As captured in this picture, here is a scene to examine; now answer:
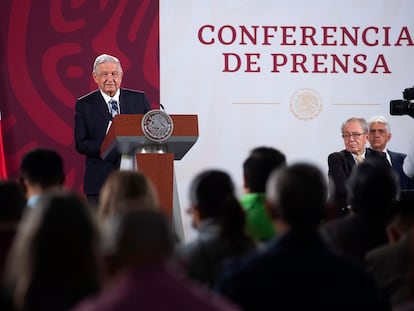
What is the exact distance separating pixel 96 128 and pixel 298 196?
14.6 feet

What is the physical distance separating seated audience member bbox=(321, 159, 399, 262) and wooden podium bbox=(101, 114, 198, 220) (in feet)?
6.99

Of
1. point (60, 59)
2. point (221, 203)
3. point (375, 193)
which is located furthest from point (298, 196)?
point (60, 59)

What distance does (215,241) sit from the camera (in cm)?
346

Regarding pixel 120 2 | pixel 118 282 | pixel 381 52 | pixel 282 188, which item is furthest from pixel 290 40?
pixel 118 282

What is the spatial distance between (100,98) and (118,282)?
5135mm

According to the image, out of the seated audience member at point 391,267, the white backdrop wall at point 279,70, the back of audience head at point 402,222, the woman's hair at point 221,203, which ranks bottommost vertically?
the seated audience member at point 391,267

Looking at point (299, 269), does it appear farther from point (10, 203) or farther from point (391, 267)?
point (10, 203)

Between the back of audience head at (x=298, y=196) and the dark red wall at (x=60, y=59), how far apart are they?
669 centimetres

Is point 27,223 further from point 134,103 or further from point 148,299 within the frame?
point 134,103

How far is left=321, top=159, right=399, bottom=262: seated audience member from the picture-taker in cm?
386

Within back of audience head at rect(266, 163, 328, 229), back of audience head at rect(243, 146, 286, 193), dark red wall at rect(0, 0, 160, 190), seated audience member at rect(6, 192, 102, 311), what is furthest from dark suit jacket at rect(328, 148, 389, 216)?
seated audience member at rect(6, 192, 102, 311)

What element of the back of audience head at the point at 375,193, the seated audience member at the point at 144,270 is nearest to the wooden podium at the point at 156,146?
the back of audience head at the point at 375,193

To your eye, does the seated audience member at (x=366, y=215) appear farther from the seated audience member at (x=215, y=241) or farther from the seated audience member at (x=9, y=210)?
the seated audience member at (x=9, y=210)

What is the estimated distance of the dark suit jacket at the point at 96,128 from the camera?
692 cm
